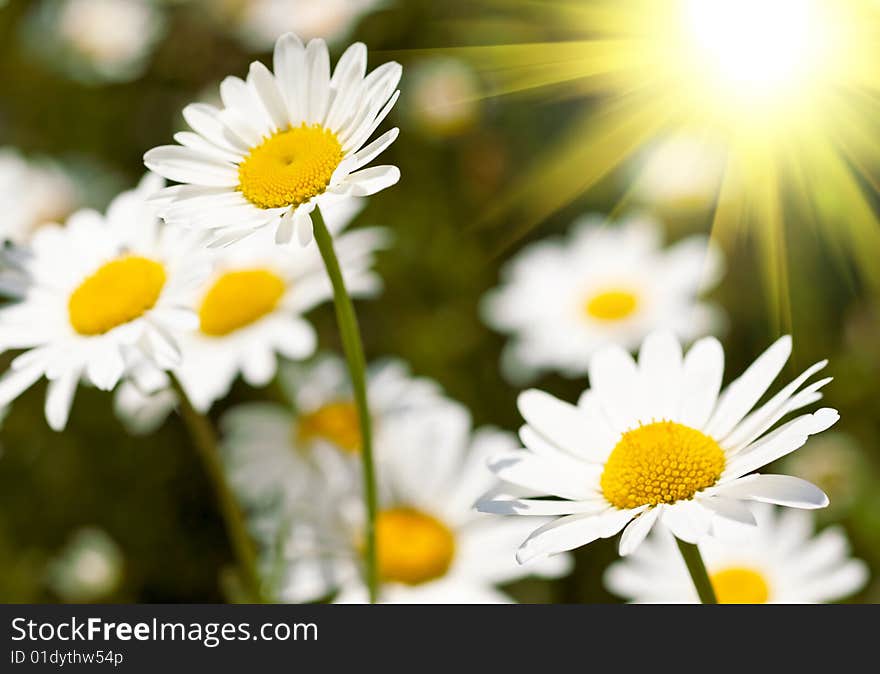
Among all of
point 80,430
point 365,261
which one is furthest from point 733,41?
point 80,430

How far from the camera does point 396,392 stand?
1.73m

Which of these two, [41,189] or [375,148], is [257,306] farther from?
[41,189]

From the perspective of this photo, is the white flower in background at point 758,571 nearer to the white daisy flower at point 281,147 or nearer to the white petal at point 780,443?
the white petal at point 780,443

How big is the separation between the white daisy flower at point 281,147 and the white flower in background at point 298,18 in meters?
1.76

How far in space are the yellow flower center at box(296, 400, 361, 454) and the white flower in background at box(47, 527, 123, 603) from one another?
1.91ft

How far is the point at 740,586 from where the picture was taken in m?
1.38

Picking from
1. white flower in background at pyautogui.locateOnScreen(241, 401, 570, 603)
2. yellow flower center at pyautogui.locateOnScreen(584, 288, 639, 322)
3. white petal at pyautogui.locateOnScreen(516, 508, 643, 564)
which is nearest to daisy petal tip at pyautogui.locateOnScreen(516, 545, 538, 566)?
white petal at pyautogui.locateOnScreen(516, 508, 643, 564)

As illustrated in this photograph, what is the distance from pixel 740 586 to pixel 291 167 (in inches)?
32.6

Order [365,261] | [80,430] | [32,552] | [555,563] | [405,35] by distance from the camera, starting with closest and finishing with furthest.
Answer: [555,563] → [365,261] → [32,552] → [80,430] → [405,35]

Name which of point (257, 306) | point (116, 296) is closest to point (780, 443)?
point (116, 296)

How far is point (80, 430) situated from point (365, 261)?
1148 mm

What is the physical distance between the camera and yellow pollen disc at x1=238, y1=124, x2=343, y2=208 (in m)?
0.96

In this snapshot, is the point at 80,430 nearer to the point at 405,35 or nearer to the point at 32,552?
the point at 32,552

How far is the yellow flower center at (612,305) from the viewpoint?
6.97 ft
